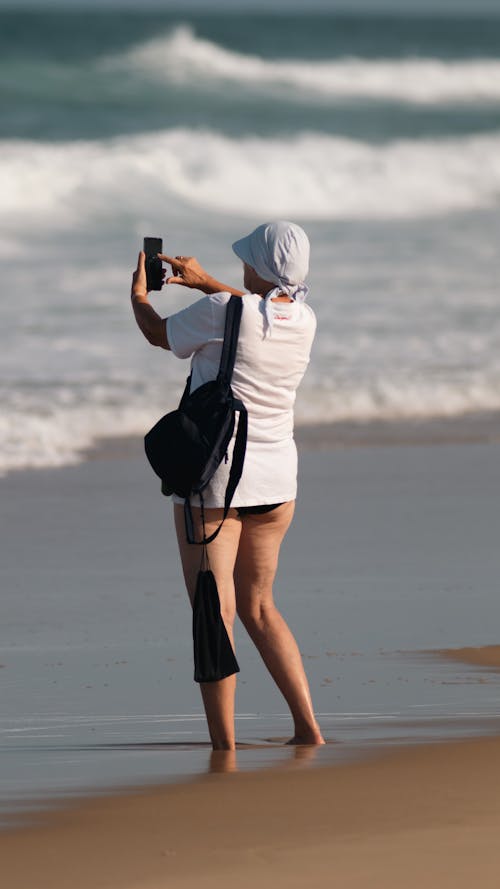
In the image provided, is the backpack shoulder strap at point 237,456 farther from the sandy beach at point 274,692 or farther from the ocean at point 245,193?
the ocean at point 245,193

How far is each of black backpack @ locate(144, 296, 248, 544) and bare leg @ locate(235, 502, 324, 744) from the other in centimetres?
22

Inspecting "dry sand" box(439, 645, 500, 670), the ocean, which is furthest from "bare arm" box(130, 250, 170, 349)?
the ocean

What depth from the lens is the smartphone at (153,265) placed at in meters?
4.47

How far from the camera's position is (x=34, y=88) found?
28859mm

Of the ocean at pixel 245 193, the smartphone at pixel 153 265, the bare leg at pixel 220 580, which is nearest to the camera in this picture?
the bare leg at pixel 220 580

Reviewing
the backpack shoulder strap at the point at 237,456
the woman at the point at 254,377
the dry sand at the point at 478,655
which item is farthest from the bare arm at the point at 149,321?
the dry sand at the point at 478,655

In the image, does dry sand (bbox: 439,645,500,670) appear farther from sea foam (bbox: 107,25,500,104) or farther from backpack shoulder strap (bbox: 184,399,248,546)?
sea foam (bbox: 107,25,500,104)

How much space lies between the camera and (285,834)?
10.7 ft

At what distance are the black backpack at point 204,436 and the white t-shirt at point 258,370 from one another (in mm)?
23

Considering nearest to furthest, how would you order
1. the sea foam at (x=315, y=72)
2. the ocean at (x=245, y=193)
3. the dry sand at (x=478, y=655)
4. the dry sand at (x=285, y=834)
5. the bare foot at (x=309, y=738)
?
1. the dry sand at (x=285, y=834)
2. the bare foot at (x=309, y=738)
3. the dry sand at (x=478, y=655)
4. the ocean at (x=245, y=193)
5. the sea foam at (x=315, y=72)

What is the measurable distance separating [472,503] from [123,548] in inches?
74.1

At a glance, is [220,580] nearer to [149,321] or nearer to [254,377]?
[254,377]

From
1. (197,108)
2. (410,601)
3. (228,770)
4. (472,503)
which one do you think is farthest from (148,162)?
(228,770)

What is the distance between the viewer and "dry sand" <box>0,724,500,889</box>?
301cm
